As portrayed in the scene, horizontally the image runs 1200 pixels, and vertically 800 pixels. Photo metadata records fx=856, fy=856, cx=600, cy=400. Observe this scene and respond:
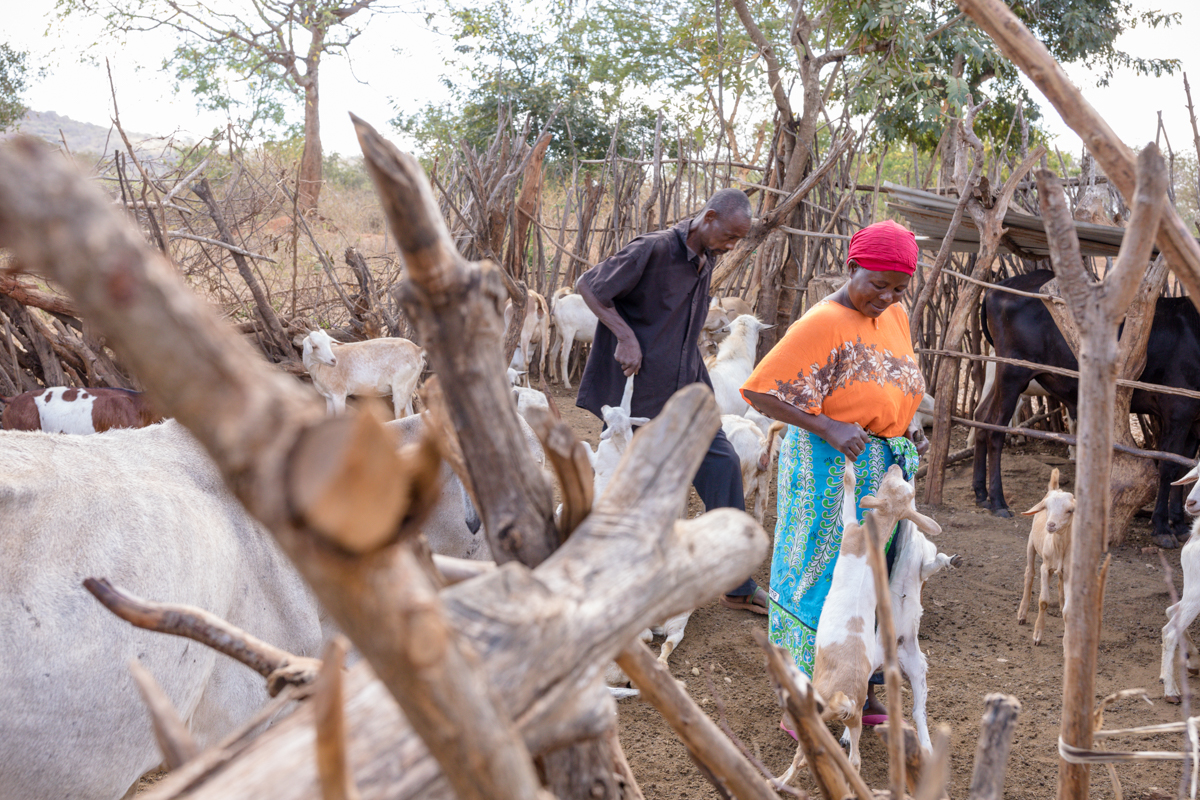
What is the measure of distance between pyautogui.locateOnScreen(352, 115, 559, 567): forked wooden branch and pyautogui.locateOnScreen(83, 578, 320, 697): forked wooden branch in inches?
14.7

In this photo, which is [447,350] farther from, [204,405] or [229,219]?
[229,219]

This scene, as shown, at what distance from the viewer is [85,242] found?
1.58ft

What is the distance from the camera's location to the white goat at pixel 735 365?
6027 mm

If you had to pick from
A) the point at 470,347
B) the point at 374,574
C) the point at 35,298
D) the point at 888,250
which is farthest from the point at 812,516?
the point at 35,298

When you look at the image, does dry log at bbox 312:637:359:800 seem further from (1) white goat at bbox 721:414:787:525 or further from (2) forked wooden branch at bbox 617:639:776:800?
(1) white goat at bbox 721:414:787:525

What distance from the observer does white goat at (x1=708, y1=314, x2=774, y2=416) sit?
603 centimetres

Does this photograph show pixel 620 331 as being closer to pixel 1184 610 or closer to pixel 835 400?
pixel 835 400

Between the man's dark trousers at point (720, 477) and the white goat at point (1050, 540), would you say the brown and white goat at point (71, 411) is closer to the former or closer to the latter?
the man's dark trousers at point (720, 477)

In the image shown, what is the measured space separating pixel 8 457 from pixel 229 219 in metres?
6.73

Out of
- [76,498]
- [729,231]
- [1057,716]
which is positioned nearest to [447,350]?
[76,498]

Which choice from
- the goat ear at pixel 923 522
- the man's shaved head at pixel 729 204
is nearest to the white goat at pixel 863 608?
the goat ear at pixel 923 522

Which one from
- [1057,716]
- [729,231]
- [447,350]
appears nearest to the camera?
[447,350]

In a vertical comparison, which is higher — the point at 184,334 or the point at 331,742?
the point at 184,334

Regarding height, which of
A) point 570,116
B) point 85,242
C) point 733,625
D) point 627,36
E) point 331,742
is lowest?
point 733,625
